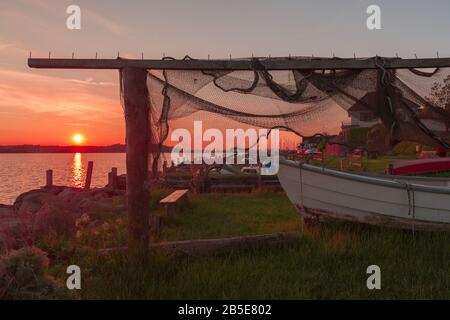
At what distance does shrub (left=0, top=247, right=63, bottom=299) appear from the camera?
426 cm

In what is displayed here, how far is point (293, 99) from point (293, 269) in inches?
100

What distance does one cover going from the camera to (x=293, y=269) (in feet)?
19.6

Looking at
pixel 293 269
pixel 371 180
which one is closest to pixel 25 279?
pixel 293 269

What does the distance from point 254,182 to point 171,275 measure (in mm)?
14303

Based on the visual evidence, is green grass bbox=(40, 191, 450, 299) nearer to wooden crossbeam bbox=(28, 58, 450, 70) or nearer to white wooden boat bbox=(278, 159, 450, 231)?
white wooden boat bbox=(278, 159, 450, 231)

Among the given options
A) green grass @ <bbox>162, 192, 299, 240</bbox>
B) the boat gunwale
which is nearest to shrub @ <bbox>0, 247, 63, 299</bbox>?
green grass @ <bbox>162, 192, 299, 240</bbox>

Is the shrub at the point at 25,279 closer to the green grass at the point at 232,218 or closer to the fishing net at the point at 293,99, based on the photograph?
the fishing net at the point at 293,99

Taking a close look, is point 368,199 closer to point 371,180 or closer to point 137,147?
point 371,180

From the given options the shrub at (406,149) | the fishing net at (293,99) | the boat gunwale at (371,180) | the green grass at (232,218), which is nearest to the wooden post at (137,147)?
the fishing net at (293,99)

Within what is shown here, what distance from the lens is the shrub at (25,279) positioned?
14.0ft

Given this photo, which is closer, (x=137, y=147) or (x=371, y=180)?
(x=137, y=147)

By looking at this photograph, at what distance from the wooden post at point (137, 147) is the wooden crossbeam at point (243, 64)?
0.18 m

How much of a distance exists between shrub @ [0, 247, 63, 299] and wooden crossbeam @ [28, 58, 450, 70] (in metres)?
2.90
